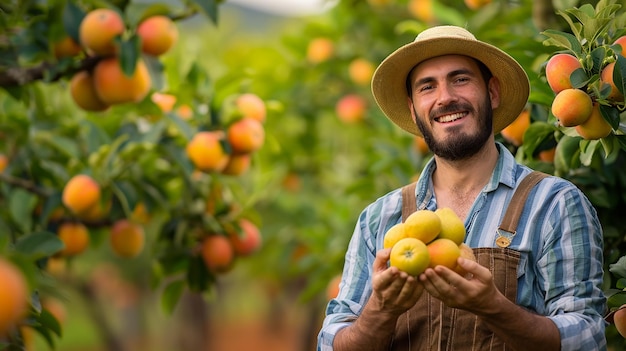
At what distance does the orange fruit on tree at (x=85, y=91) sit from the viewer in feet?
10.7

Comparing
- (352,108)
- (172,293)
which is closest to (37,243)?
(172,293)

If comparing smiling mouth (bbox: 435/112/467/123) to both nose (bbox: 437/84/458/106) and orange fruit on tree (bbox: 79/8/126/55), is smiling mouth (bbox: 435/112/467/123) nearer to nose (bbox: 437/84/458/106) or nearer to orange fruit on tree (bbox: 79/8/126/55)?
nose (bbox: 437/84/458/106)

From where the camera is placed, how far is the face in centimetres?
209

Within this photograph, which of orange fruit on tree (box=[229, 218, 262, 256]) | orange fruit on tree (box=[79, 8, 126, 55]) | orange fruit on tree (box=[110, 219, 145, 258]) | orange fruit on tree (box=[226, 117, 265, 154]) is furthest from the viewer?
orange fruit on tree (box=[229, 218, 262, 256])

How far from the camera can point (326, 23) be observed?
5.41 metres

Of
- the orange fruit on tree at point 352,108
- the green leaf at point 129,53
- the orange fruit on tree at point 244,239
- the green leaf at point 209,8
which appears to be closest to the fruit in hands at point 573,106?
the green leaf at point 209,8

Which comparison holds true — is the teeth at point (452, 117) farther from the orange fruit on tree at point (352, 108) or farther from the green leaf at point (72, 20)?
the orange fruit on tree at point (352, 108)

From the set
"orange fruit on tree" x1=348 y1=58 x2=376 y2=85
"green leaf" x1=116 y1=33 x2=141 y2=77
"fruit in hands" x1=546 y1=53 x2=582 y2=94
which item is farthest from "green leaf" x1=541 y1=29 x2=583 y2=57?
"orange fruit on tree" x1=348 y1=58 x2=376 y2=85

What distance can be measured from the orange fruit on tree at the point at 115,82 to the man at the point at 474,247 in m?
1.15

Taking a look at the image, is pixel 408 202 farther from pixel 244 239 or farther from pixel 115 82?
pixel 244 239

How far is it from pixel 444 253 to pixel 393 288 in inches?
4.9

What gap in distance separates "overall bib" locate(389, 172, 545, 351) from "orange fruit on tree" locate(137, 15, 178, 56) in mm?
1604

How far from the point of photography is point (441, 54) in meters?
2.17

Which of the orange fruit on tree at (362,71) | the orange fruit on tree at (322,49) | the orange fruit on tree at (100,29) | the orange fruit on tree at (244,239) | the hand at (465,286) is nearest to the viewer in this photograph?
the hand at (465,286)
